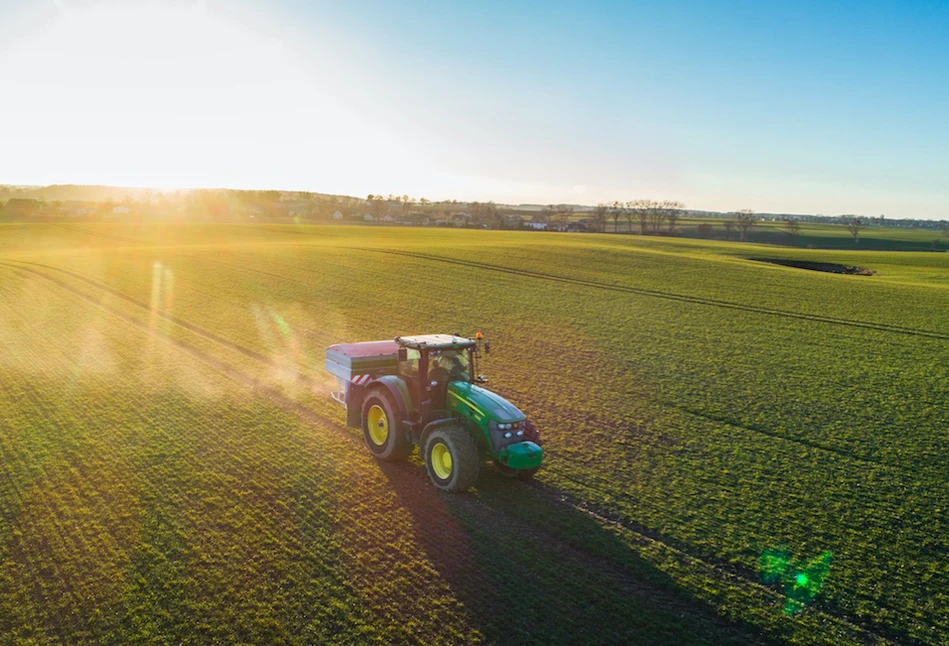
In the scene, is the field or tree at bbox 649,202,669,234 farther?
tree at bbox 649,202,669,234

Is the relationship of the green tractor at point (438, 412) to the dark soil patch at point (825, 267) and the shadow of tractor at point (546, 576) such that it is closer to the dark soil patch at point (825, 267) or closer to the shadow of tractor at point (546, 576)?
the shadow of tractor at point (546, 576)

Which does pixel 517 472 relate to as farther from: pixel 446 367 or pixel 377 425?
pixel 377 425

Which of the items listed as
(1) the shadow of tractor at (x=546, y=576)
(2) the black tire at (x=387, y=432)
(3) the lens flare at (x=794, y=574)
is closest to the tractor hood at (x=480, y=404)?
(2) the black tire at (x=387, y=432)

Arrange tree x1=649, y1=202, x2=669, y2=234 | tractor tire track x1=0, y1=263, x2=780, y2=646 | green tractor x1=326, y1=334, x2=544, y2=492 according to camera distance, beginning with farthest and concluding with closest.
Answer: tree x1=649, y1=202, x2=669, y2=234 → green tractor x1=326, y1=334, x2=544, y2=492 → tractor tire track x1=0, y1=263, x2=780, y2=646

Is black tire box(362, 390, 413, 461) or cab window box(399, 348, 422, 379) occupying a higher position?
cab window box(399, 348, 422, 379)

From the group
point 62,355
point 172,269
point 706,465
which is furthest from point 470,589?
point 172,269

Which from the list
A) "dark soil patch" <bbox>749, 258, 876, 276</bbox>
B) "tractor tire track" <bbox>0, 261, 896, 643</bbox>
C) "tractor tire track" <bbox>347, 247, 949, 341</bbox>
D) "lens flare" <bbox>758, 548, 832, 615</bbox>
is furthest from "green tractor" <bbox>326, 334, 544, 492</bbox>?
"dark soil patch" <bbox>749, 258, 876, 276</bbox>

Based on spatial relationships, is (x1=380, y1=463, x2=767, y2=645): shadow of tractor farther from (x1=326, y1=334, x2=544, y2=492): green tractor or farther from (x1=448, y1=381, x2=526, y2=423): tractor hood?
(x1=448, y1=381, x2=526, y2=423): tractor hood
